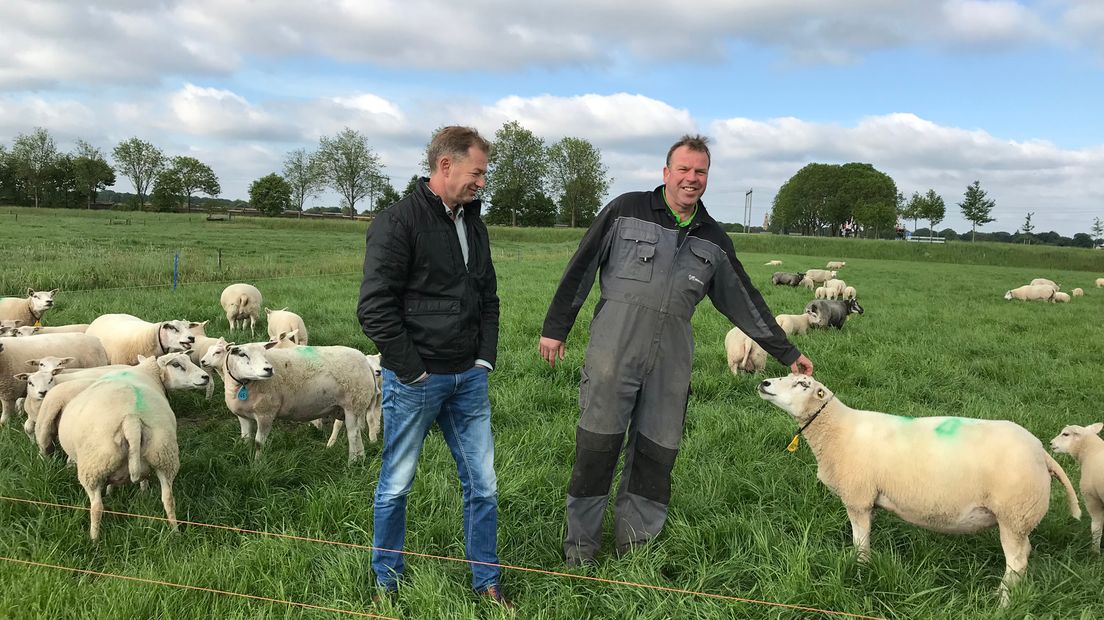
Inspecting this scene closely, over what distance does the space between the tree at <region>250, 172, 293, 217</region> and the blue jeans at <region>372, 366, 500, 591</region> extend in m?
96.4

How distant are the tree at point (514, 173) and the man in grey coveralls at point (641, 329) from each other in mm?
81507

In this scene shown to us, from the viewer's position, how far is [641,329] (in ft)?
11.7

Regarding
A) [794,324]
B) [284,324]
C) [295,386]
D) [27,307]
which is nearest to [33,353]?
[284,324]

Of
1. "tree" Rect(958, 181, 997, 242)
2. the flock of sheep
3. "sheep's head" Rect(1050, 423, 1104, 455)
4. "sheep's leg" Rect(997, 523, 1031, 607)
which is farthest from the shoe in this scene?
"tree" Rect(958, 181, 997, 242)

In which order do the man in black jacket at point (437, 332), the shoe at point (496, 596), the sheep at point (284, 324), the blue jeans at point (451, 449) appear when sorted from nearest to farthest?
the man in black jacket at point (437, 332), the blue jeans at point (451, 449), the shoe at point (496, 596), the sheep at point (284, 324)

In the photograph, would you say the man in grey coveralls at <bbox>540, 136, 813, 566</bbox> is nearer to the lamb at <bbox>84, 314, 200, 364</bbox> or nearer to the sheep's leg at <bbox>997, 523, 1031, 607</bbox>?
the sheep's leg at <bbox>997, 523, 1031, 607</bbox>

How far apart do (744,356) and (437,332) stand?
6451mm

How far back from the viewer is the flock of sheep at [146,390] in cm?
412

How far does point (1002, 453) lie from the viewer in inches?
135

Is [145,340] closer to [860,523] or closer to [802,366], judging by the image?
[802,366]

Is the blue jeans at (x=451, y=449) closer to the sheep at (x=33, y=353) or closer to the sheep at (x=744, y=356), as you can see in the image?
the sheep at (x=33, y=353)

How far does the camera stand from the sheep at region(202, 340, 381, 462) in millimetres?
5395

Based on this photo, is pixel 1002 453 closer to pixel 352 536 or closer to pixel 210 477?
pixel 352 536

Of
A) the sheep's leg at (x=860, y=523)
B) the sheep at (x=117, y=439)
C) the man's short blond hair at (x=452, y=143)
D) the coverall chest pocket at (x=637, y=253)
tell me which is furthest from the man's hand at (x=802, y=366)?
the sheep at (x=117, y=439)
